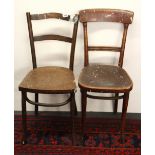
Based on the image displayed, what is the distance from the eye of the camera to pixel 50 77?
6.08ft

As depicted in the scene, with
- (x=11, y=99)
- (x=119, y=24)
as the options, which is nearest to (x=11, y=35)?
(x=11, y=99)

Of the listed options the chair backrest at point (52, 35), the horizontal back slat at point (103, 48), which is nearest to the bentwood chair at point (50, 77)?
the chair backrest at point (52, 35)

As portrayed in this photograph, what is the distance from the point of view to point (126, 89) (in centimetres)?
170

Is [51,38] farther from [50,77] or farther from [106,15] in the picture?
[106,15]

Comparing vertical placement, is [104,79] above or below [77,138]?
above

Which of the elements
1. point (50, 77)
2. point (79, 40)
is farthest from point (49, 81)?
point (79, 40)

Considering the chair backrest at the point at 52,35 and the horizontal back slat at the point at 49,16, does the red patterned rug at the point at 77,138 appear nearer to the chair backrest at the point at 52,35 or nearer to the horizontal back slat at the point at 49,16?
the chair backrest at the point at 52,35

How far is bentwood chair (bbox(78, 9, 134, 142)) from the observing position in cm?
171

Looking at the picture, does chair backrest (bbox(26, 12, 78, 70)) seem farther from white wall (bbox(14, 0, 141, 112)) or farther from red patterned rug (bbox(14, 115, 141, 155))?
red patterned rug (bbox(14, 115, 141, 155))

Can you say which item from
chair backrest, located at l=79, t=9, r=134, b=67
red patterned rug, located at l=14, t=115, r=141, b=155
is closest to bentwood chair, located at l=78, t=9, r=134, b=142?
chair backrest, located at l=79, t=9, r=134, b=67

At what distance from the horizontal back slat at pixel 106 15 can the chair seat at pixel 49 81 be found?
0.43 m

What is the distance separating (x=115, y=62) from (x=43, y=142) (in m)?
0.87

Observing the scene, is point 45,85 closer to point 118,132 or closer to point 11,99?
point 118,132

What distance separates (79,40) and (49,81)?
1.61ft
